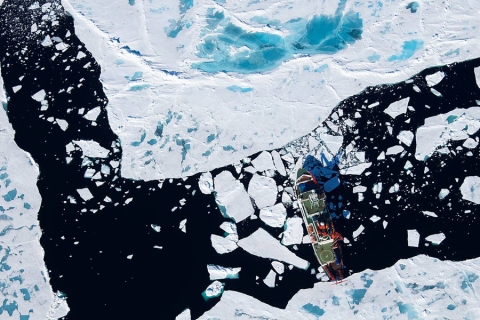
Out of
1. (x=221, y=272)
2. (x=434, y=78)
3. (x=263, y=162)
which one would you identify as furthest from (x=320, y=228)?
(x=434, y=78)

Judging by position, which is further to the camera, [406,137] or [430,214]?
[406,137]

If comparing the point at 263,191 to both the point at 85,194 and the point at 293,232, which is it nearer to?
the point at 293,232

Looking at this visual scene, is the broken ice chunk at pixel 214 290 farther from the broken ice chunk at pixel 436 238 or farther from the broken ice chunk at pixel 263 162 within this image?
the broken ice chunk at pixel 436 238

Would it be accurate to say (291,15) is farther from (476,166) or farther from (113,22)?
(476,166)

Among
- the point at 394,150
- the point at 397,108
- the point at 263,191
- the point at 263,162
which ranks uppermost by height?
the point at 397,108

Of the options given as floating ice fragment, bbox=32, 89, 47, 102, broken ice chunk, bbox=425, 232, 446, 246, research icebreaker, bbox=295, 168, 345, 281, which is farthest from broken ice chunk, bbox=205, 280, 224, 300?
floating ice fragment, bbox=32, 89, 47, 102

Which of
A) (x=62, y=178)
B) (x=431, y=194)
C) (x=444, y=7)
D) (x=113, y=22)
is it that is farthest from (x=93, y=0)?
(x=431, y=194)
